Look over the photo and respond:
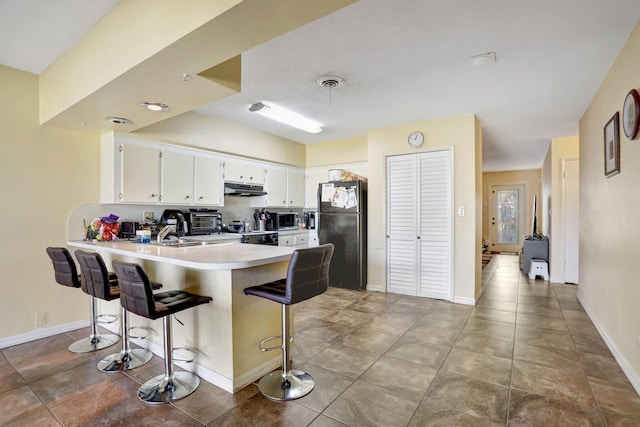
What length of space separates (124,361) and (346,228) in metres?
3.28

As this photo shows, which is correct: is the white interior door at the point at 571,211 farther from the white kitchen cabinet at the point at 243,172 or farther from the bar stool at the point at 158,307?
the bar stool at the point at 158,307

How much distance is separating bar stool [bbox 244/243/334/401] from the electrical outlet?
2535 mm

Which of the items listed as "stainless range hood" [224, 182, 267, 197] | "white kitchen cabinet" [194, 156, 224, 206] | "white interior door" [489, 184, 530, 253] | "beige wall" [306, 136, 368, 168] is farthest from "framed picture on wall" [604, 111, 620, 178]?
"white interior door" [489, 184, 530, 253]

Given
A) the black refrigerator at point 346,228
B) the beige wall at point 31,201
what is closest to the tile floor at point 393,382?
the beige wall at point 31,201

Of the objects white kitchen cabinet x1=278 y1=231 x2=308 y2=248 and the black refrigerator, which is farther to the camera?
white kitchen cabinet x1=278 y1=231 x2=308 y2=248

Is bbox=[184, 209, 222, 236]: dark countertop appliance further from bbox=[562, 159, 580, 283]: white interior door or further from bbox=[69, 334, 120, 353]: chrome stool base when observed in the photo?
bbox=[562, 159, 580, 283]: white interior door

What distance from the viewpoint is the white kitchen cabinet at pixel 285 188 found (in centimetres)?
537

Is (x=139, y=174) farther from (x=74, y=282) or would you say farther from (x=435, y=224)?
(x=435, y=224)

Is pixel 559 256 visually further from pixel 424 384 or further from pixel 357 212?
pixel 424 384

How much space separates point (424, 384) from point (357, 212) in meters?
2.87

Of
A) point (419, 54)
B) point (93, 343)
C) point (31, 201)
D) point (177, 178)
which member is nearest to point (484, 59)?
point (419, 54)

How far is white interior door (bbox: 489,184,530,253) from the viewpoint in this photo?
9445 millimetres

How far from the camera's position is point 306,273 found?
2068mm

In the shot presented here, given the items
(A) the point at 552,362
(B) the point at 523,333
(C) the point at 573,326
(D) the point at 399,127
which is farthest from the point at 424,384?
(D) the point at 399,127
